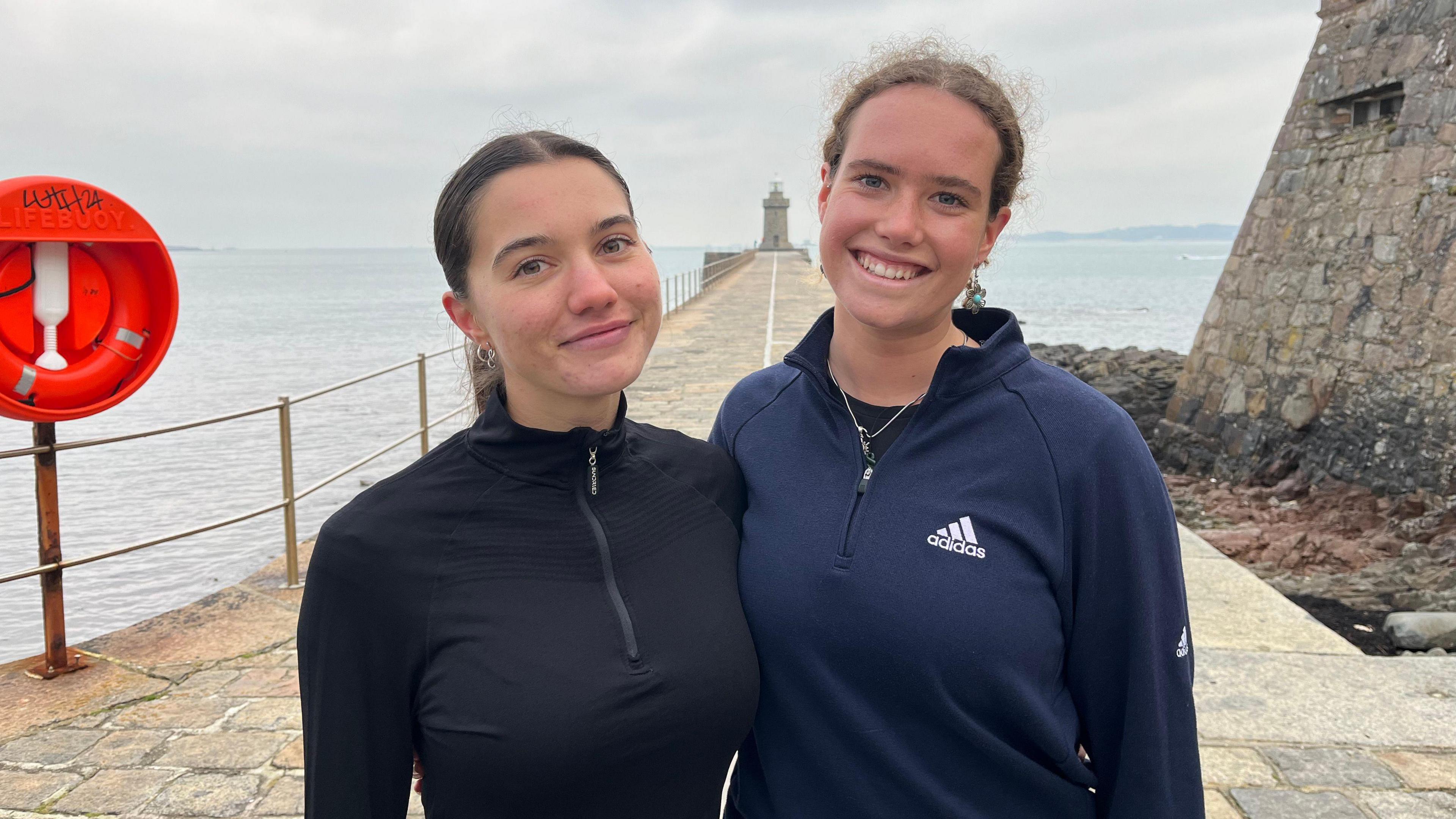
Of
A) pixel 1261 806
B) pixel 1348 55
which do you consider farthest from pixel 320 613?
pixel 1348 55

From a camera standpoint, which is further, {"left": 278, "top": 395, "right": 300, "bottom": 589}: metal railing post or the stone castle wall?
the stone castle wall

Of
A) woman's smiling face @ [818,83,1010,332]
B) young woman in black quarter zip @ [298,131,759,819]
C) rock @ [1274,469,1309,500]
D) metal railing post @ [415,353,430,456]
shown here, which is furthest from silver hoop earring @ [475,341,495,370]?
rock @ [1274,469,1309,500]

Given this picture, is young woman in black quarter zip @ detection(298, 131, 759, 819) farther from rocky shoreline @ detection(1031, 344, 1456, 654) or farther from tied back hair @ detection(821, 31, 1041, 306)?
rocky shoreline @ detection(1031, 344, 1456, 654)

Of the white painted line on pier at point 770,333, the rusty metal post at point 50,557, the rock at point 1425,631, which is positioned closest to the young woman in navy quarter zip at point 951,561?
the white painted line on pier at point 770,333

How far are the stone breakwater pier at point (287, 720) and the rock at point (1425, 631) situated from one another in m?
0.94

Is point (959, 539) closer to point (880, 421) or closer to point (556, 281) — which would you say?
point (880, 421)

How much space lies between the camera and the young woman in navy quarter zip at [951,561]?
5.19 ft

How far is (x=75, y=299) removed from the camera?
359 centimetres

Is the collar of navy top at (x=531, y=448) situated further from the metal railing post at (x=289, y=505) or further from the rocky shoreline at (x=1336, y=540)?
the rocky shoreline at (x=1336, y=540)

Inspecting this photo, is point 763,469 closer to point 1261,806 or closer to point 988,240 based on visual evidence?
point 988,240

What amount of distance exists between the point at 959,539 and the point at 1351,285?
28.6 ft

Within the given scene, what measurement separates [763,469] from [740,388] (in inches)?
13.5

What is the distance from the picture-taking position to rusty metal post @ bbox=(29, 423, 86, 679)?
370 centimetres

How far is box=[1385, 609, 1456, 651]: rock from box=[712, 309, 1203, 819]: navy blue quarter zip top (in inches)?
167
